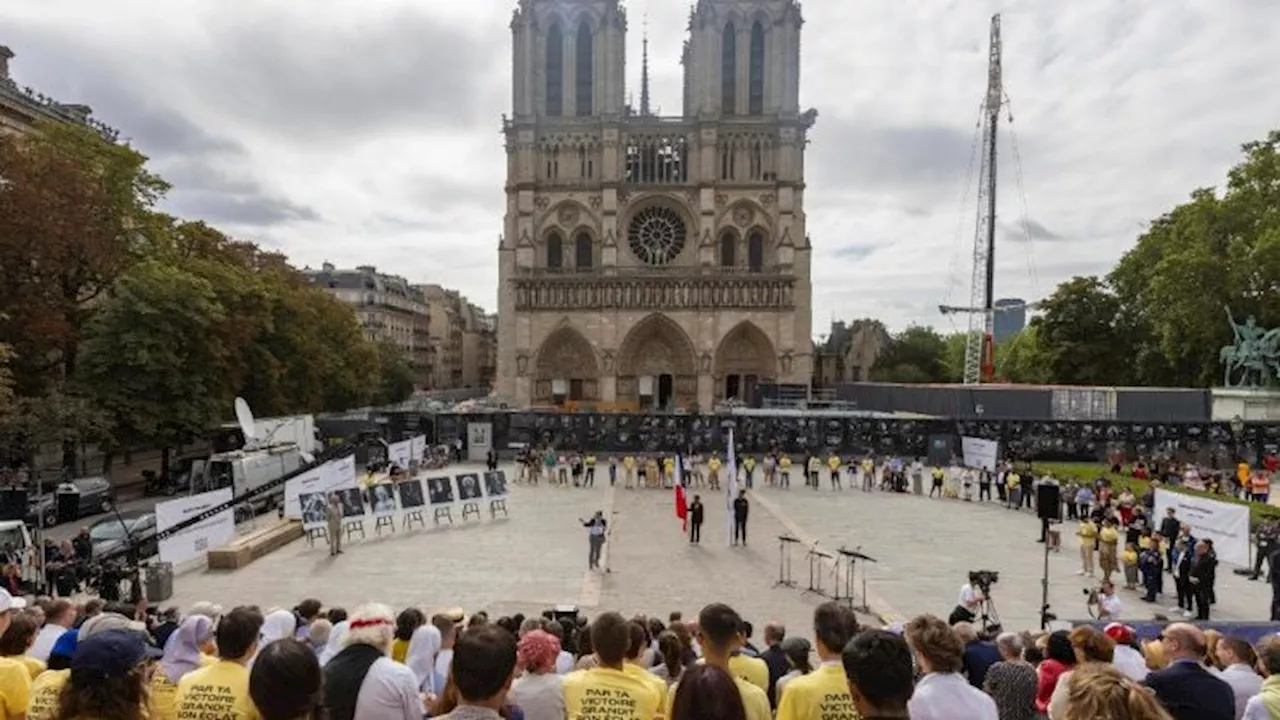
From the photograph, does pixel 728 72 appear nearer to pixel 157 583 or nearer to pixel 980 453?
pixel 980 453

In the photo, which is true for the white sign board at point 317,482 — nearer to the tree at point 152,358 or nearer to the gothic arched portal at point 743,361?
the tree at point 152,358

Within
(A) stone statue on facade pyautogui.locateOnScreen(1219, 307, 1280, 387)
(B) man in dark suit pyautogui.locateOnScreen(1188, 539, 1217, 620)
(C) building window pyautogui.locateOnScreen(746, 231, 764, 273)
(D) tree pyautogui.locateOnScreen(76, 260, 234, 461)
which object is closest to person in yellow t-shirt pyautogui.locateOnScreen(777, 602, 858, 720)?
(B) man in dark suit pyautogui.locateOnScreen(1188, 539, 1217, 620)

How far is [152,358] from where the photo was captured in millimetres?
29469

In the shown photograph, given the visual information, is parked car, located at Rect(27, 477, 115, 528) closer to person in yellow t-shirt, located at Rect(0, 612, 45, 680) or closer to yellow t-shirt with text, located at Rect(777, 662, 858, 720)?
person in yellow t-shirt, located at Rect(0, 612, 45, 680)

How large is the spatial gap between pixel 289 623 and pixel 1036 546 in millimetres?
18654

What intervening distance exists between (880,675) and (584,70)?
6740 centimetres

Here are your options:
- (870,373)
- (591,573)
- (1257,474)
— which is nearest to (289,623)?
(591,573)

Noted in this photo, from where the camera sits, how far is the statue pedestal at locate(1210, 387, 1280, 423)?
122 ft

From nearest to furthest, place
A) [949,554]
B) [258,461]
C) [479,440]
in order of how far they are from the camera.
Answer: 1. [949,554]
2. [258,461]
3. [479,440]

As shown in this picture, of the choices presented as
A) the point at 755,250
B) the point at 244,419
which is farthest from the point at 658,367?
the point at 244,419

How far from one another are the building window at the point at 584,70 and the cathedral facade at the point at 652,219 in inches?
4.3

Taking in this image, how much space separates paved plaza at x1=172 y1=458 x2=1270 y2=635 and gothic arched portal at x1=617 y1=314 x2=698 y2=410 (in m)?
38.2

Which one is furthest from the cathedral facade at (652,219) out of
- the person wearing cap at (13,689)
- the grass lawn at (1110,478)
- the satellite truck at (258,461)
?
the person wearing cap at (13,689)

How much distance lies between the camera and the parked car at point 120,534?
1748cm
